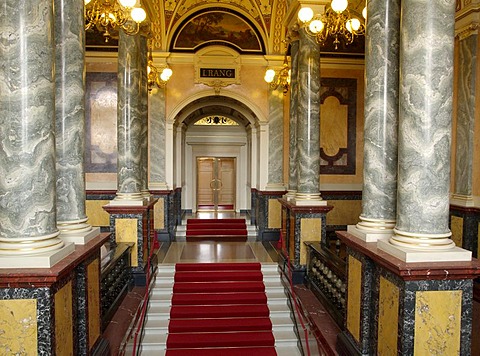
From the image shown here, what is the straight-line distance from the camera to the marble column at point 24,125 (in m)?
3.34

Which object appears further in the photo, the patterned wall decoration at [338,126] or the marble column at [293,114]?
the patterned wall decoration at [338,126]

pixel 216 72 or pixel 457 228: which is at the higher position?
pixel 216 72

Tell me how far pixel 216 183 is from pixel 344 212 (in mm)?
5872

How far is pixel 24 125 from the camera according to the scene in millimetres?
3377

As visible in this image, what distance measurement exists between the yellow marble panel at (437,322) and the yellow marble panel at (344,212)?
374 inches

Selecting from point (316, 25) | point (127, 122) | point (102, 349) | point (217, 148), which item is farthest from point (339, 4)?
point (217, 148)

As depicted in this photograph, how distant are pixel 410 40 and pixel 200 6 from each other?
394 inches

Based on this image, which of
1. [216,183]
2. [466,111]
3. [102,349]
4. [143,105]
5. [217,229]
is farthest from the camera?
[216,183]

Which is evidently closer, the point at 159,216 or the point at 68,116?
the point at 68,116

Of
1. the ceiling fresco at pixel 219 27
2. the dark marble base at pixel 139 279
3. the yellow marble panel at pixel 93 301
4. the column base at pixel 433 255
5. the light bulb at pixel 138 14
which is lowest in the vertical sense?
the dark marble base at pixel 139 279

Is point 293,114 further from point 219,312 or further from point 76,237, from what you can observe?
point 76,237

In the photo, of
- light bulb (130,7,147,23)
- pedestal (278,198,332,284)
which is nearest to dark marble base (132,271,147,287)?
pedestal (278,198,332,284)

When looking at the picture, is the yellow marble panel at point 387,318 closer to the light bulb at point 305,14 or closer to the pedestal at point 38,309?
the pedestal at point 38,309

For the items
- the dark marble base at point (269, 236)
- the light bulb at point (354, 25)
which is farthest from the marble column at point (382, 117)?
the dark marble base at point (269, 236)
